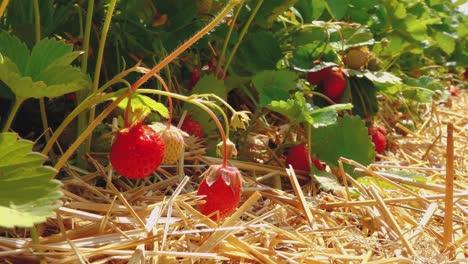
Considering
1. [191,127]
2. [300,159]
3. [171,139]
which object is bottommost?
[300,159]

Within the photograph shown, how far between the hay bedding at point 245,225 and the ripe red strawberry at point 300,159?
2 cm

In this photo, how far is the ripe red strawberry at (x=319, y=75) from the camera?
5.29ft

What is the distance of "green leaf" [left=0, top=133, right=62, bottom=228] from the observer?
71cm

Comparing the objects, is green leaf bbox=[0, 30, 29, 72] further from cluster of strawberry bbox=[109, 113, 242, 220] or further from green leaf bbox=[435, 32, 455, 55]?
green leaf bbox=[435, 32, 455, 55]

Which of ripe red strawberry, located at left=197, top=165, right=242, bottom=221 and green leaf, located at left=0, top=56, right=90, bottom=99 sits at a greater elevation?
green leaf, located at left=0, top=56, right=90, bottom=99

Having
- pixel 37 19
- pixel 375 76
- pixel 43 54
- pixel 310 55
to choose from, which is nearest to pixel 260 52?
pixel 310 55

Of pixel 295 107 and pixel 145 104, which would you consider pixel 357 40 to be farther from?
pixel 145 104

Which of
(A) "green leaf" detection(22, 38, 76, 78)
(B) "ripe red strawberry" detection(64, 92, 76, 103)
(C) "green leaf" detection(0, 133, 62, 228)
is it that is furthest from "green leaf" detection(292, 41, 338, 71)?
(C) "green leaf" detection(0, 133, 62, 228)

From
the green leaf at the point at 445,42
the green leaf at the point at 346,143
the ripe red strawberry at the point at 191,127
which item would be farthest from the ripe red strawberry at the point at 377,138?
the green leaf at the point at 445,42

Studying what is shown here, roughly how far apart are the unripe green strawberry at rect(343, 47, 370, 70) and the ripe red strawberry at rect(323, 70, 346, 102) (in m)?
0.06

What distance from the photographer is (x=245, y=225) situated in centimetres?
96

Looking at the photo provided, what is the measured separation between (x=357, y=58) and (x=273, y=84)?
0.32 meters

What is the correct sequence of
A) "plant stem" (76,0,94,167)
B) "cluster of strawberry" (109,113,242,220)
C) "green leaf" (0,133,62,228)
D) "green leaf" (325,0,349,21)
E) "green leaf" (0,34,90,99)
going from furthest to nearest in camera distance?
"green leaf" (325,0,349,21)
"plant stem" (76,0,94,167)
"cluster of strawberry" (109,113,242,220)
"green leaf" (0,34,90,99)
"green leaf" (0,133,62,228)

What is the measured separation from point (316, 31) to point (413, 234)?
28.2 inches
